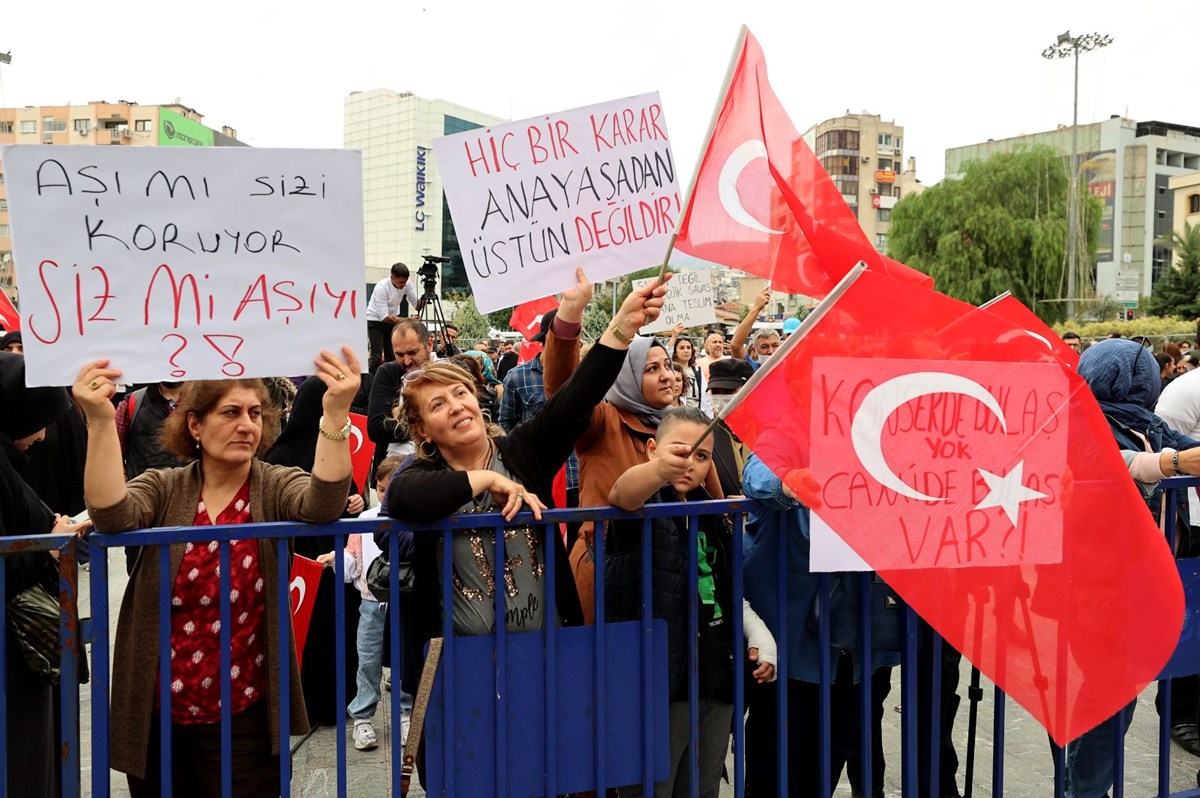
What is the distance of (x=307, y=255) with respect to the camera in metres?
2.50

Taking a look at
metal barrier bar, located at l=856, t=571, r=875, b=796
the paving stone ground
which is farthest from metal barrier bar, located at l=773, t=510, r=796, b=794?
the paving stone ground

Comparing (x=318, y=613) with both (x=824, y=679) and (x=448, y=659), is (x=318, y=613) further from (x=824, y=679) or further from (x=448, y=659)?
(x=824, y=679)

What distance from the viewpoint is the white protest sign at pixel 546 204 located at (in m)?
3.36

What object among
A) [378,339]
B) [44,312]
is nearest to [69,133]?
[378,339]

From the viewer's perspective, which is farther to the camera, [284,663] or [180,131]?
[180,131]

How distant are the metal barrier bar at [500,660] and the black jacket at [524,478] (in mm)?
167

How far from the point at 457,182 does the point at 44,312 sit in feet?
4.97

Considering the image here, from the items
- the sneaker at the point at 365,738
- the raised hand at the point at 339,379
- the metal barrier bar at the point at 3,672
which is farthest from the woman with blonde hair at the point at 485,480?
the sneaker at the point at 365,738

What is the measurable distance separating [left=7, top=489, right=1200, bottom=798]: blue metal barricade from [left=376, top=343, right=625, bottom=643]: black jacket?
0.20ft

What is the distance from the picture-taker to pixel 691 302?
8852 mm

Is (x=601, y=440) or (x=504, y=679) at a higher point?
(x=601, y=440)

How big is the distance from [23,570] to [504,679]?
1.35 meters

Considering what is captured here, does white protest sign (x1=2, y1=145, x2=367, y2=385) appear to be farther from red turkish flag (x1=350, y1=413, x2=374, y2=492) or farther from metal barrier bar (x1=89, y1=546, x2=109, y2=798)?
red turkish flag (x1=350, y1=413, x2=374, y2=492)

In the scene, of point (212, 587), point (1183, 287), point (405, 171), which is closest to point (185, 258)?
point (212, 587)
